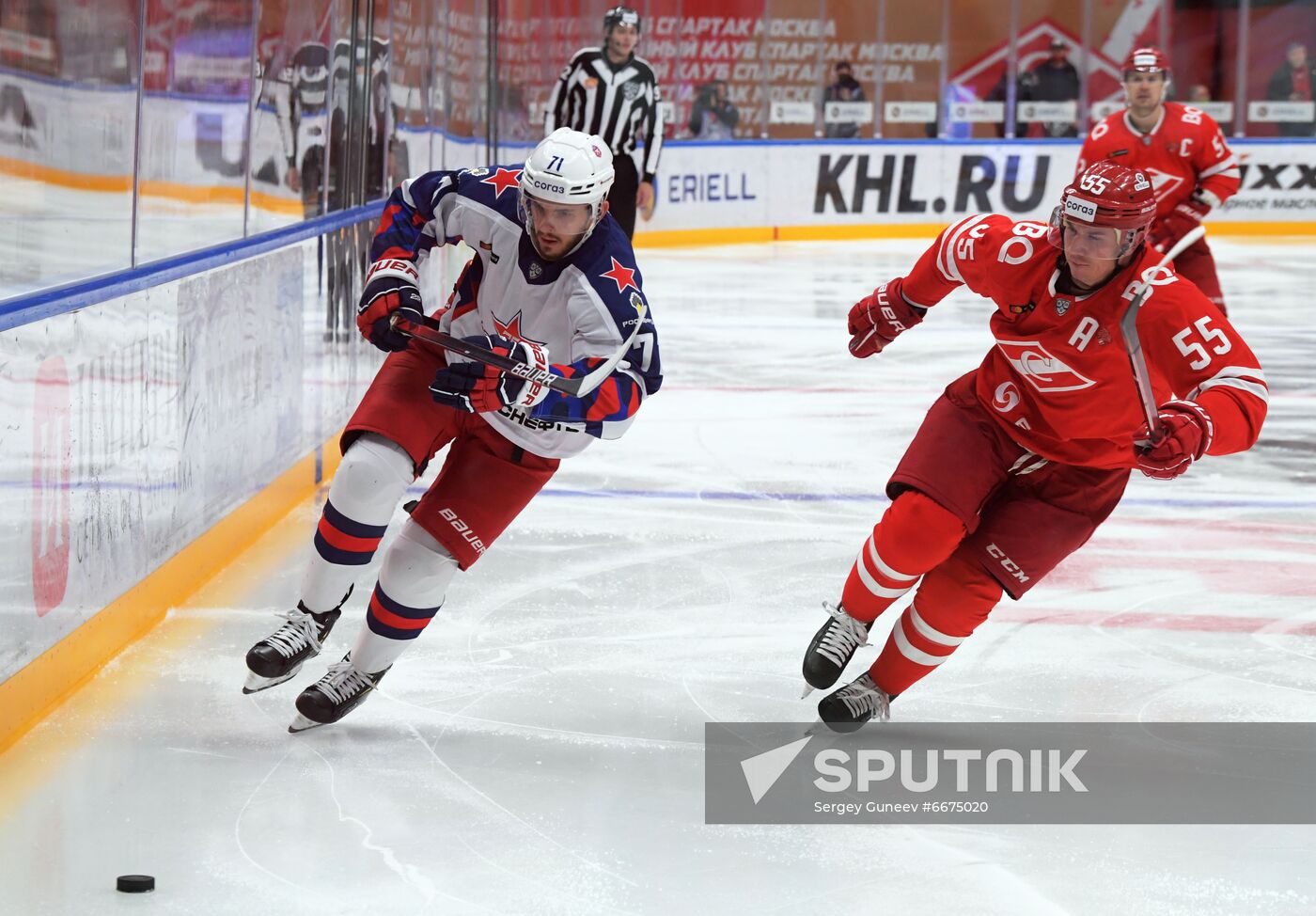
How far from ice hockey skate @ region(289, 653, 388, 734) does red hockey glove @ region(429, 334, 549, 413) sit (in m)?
0.60

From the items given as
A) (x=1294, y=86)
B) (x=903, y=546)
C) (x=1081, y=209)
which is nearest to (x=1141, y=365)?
(x=1081, y=209)

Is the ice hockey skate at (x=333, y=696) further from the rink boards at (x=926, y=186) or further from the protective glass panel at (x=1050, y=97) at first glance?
the protective glass panel at (x=1050, y=97)

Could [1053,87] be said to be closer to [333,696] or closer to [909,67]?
[909,67]

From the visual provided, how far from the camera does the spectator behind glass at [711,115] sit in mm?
14148

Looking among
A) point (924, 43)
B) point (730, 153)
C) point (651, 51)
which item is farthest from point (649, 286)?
point (924, 43)

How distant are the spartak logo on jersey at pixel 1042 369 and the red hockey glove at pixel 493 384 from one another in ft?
2.85

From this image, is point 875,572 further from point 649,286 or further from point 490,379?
point 649,286

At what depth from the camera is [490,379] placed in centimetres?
288

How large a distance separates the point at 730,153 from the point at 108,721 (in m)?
11.1

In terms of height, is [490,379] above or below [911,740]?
above

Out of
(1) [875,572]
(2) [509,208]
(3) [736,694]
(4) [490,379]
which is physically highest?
(2) [509,208]

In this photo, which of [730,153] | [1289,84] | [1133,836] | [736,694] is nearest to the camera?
[1133,836]

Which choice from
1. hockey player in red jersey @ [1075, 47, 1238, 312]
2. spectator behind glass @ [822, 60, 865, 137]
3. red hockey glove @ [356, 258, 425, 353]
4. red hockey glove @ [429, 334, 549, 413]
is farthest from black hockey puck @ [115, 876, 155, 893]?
spectator behind glass @ [822, 60, 865, 137]

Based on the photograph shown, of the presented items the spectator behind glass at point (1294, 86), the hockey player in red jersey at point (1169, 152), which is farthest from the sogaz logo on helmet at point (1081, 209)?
the spectator behind glass at point (1294, 86)
